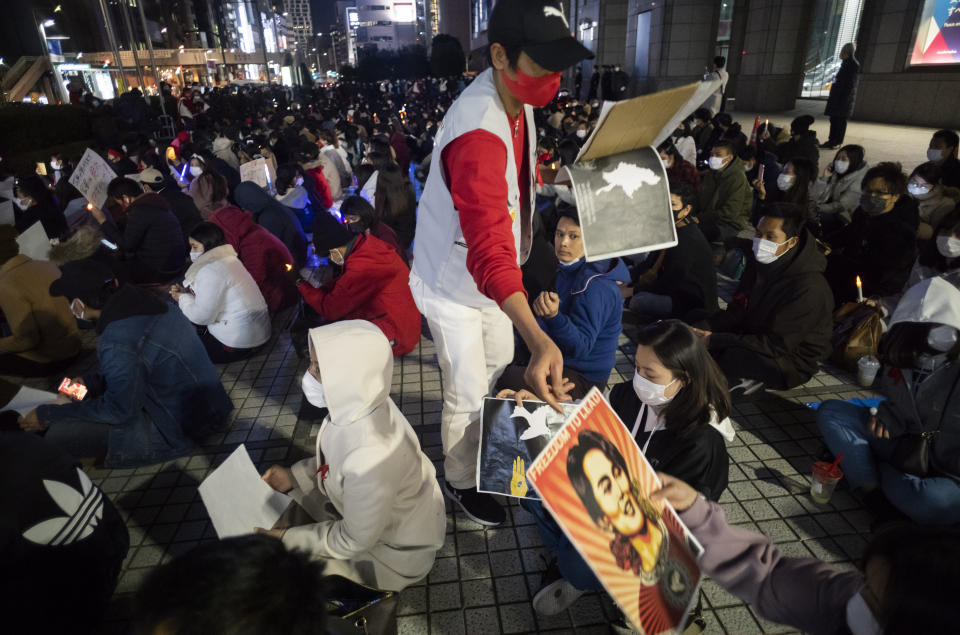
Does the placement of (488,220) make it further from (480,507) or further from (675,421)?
(480,507)

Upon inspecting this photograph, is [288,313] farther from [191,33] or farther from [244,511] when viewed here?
[191,33]

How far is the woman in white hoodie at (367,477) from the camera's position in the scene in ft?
6.98

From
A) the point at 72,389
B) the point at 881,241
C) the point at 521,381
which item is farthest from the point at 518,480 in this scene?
the point at 881,241

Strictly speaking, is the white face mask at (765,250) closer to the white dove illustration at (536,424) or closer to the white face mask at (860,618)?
the white dove illustration at (536,424)

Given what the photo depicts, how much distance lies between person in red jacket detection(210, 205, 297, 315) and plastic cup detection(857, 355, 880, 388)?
5.70 meters

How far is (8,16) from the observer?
28703mm

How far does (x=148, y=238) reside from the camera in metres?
5.96

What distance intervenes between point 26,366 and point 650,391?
220 inches

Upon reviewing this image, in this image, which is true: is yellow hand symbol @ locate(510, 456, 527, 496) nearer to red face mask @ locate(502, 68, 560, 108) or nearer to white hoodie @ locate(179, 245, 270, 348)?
red face mask @ locate(502, 68, 560, 108)

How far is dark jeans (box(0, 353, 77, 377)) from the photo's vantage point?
4789 mm

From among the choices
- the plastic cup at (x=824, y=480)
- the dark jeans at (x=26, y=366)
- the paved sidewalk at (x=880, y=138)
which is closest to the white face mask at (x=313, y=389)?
the plastic cup at (x=824, y=480)

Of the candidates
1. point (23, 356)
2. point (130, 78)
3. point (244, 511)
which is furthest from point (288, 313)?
point (130, 78)

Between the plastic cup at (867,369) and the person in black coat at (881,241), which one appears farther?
the person in black coat at (881,241)

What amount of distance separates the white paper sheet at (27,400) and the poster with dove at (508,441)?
115 inches
